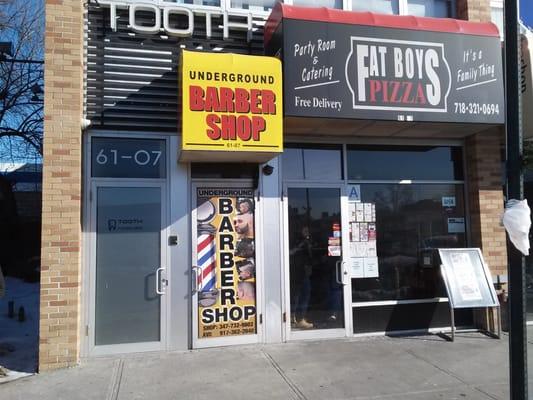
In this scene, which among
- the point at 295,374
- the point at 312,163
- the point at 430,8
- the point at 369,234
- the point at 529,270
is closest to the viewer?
the point at 295,374

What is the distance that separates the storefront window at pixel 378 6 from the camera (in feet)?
25.1

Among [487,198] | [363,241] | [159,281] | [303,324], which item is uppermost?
[487,198]

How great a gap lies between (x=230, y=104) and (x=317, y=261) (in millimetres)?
2673

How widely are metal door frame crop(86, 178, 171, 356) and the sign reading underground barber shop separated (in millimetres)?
2174

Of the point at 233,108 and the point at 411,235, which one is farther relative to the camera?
the point at 411,235

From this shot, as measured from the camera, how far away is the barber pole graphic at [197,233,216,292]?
663 centimetres

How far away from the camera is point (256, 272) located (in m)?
6.79

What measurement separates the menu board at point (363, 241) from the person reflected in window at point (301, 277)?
26.0 inches

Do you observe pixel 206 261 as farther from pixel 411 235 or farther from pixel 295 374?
pixel 411 235

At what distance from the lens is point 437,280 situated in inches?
297

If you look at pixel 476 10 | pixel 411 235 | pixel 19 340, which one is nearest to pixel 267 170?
pixel 411 235

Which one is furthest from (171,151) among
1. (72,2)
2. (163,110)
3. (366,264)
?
(366,264)

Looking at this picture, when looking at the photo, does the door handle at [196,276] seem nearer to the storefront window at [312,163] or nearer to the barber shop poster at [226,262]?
the barber shop poster at [226,262]

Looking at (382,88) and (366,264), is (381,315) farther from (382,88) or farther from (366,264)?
(382,88)
